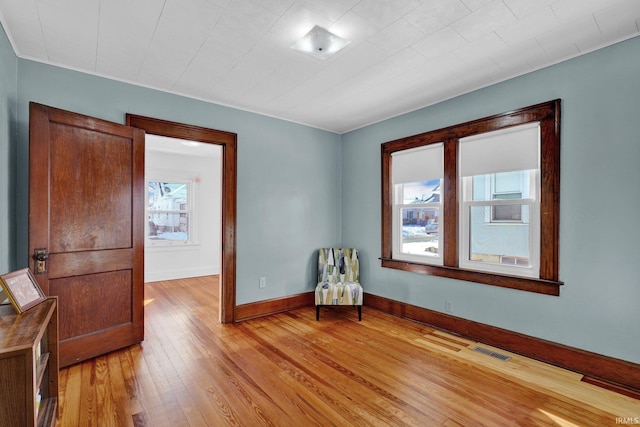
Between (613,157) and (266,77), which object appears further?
(266,77)

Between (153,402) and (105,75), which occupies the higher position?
(105,75)

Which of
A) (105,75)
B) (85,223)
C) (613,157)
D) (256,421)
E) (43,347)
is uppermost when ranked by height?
(105,75)

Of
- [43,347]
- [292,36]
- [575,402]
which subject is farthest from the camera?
[292,36]

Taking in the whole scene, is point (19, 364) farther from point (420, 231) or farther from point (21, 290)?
point (420, 231)

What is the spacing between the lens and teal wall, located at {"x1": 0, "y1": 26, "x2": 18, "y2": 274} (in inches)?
83.6

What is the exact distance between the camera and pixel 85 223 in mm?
2623

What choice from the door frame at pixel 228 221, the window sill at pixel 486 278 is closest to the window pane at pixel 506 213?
the window sill at pixel 486 278

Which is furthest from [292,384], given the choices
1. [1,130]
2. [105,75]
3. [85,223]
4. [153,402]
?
[105,75]

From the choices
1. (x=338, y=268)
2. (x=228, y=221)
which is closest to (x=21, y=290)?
(x=228, y=221)

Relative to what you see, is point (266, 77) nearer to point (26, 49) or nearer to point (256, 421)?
point (26, 49)

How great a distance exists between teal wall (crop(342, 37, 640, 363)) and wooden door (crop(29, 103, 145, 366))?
11.4ft

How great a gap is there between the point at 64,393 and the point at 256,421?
1.46 meters

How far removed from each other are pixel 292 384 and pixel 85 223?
7.26ft

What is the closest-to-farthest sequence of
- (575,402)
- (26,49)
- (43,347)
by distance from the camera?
(43,347), (575,402), (26,49)
